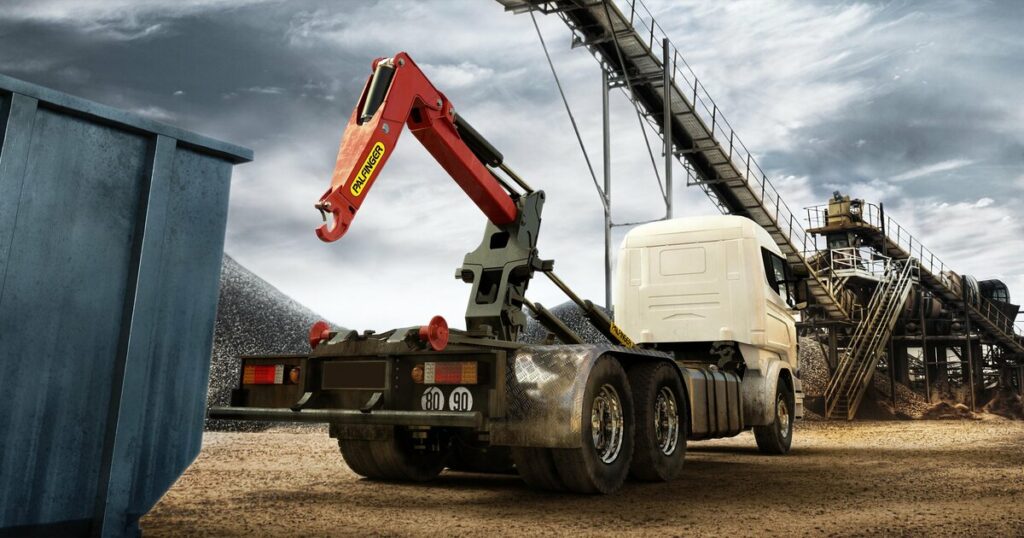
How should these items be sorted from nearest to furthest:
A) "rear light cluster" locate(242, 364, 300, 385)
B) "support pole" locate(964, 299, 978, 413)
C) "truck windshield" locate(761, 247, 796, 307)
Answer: "rear light cluster" locate(242, 364, 300, 385), "truck windshield" locate(761, 247, 796, 307), "support pole" locate(964, 299, 978, 413)

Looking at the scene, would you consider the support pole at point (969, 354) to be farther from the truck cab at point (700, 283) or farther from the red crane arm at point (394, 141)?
the red crane arm at point (394, 141)

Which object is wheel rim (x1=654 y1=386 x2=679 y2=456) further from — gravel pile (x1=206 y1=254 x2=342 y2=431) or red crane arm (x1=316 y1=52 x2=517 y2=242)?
gravel pile (x1=206 y1=254 x2=342 y2=431)

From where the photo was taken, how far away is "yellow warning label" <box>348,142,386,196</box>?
5.42 meters

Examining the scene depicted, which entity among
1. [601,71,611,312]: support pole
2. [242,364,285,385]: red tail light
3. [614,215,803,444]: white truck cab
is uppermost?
[601,71,611,312]: support pole

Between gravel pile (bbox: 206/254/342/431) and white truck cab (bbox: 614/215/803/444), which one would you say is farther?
gravel pile (bbox: 206/254/342/431)

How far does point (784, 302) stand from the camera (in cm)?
1016

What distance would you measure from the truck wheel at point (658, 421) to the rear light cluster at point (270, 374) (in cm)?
271

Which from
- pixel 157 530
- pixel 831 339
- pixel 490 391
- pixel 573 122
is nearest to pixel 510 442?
pixel 490 391

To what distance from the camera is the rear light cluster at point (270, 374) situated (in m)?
5.80

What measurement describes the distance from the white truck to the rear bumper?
0.04ft

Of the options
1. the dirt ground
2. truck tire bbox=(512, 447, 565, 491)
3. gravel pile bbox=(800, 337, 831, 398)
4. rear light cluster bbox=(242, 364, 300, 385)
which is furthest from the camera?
gravel pile bbox=(800, 337, 831, 398)

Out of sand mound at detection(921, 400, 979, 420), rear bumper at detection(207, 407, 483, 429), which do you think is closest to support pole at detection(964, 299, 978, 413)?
sand mound at detection(921, 400, 979, 420)

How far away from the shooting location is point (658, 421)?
678 cm

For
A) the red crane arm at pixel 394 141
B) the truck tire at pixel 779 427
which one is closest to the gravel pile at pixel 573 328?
the truck tire at pixel 779 427
